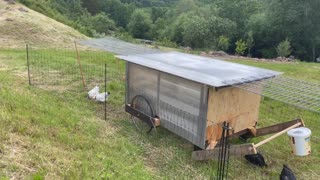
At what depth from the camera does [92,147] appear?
379cm

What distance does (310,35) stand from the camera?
25.3 meters

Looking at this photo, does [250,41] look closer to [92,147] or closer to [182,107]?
[182,107]

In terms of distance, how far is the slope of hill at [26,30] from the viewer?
40.4ft

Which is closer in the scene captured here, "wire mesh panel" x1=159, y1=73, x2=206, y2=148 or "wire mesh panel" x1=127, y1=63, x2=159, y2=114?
"wire mesh panel" x1=159, y1=73, x2=206, y2=148

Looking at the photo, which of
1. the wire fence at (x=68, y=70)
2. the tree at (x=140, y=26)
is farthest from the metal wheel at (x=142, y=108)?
the tree at (x=140, y=26)

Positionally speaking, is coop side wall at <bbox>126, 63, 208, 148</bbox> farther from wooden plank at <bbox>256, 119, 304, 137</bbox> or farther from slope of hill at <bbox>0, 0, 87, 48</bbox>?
slope of hill at <bbox>0, 0, 87, 48</bbox>

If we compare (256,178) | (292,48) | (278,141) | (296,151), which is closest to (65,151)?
(256,178)

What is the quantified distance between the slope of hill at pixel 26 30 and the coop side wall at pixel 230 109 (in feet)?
33.1

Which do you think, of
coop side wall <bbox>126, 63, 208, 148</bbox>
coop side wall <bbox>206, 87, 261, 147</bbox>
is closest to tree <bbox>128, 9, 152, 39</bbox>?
coop side wall <bbox>126, 63, 208, 148</bbox>

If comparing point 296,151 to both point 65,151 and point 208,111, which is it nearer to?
point 208,111

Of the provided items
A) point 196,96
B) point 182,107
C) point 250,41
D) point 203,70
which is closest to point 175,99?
point 182,107

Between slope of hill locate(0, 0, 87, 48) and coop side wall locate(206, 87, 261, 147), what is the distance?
1009 centimetres

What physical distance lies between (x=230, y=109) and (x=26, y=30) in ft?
38.4

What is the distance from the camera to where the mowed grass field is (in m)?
2.91
